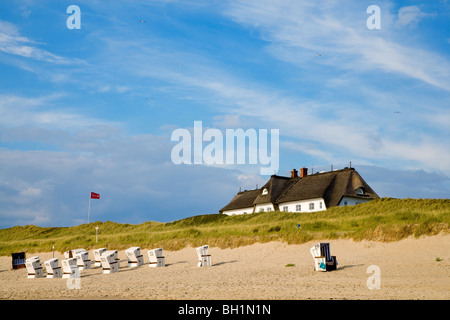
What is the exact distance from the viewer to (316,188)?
50.9m

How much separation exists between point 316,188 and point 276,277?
109ft

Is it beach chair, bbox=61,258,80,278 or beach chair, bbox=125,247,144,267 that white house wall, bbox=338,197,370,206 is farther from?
beach chair, bbox=61,258,80,278

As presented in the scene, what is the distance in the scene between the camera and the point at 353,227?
27.2 metres

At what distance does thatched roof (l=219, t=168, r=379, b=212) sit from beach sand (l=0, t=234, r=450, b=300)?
23421 millimetres

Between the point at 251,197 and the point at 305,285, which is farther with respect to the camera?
the point at 251,197

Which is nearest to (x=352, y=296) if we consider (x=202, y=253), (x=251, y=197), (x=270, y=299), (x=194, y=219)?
(x=270, y=299)

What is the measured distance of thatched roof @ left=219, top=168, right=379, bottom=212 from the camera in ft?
161

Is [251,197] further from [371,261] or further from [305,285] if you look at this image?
[305,285]

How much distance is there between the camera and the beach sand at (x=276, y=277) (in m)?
14.3

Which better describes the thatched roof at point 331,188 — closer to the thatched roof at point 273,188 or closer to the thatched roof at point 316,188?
the thatched roof at point 316,188

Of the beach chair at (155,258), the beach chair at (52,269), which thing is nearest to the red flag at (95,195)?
the beach chair at (52,269)

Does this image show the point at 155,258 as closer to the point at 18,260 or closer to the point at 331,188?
the point at 18,260

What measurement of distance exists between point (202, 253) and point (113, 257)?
16.2ft
